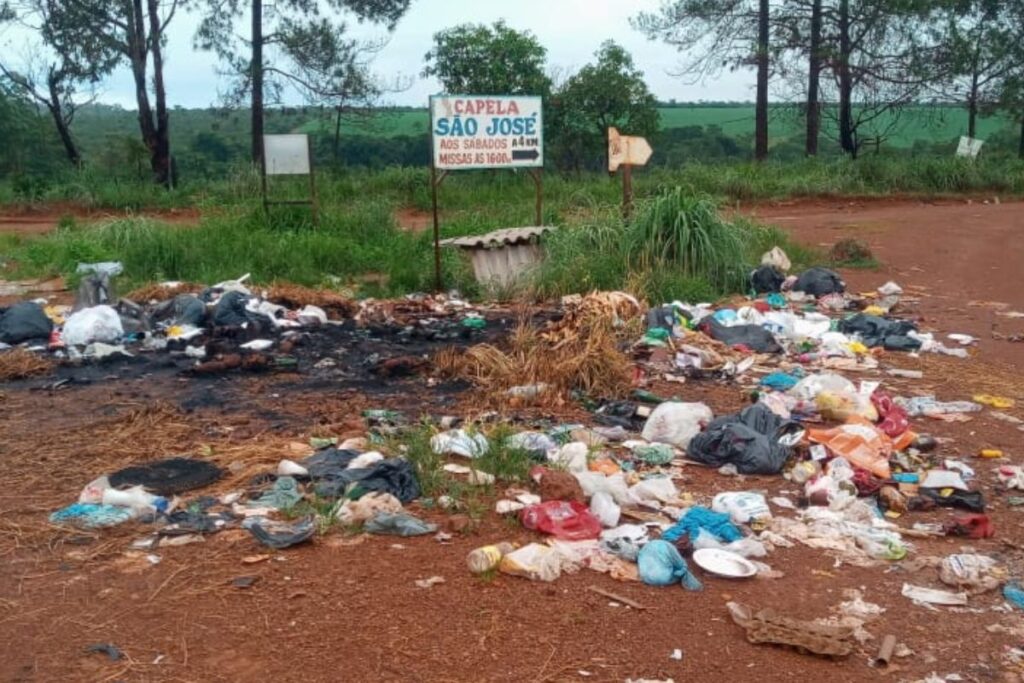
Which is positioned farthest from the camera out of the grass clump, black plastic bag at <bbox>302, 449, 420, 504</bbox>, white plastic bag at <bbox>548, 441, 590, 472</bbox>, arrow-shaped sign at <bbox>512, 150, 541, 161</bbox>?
the grass clump

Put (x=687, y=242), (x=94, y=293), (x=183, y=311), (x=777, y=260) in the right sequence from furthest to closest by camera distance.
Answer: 1. (x=777, y=260)
2. (x=687, y=242)
3. (x=94, y=293)
4. (x=183, y=311)

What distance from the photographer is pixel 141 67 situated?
934 inches

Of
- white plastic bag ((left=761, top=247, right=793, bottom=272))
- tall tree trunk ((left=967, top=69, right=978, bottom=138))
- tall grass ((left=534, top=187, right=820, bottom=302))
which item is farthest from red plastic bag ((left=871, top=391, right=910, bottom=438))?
tall tree trunk ((left=967, top=69, right=978, bottom=138))

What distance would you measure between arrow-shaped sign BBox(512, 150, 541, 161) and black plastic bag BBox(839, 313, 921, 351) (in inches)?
153

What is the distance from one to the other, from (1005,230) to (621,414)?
436 inches

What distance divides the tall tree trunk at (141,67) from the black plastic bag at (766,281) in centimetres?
1736

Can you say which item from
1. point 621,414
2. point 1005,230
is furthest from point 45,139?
point 621,414

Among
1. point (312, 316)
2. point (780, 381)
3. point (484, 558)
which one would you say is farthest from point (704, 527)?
point (312, 316)

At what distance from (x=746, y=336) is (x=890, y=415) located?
2.10 meters

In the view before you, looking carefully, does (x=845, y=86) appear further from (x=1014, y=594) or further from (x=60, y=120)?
(x=1014, y=594)

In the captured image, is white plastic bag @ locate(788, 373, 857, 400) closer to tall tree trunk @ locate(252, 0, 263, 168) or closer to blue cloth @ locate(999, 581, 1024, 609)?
blue cloth @ locate(999, 581, 1024, 609)

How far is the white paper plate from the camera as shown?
3.99m

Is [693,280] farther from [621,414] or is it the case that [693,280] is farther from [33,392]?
[33,392]

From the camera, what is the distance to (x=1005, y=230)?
15.0 metres
